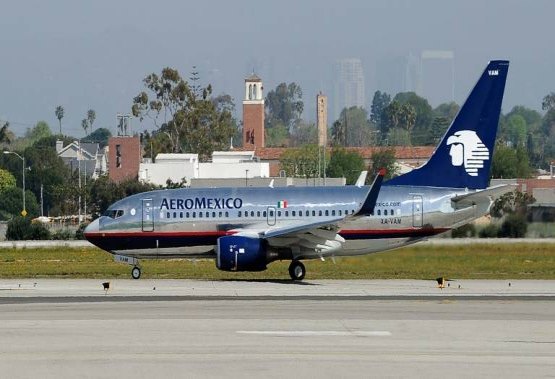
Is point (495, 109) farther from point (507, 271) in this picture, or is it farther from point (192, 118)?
point (192, 118)

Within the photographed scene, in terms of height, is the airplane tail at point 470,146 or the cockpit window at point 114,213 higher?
the airplane tail at point 470,146

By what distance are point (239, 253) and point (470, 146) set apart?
927 centimetres

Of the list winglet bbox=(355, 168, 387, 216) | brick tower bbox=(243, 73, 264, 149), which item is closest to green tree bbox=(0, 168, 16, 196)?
brick tower bbox=(243, 73, 264, 149)

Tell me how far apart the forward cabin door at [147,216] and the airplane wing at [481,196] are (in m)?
10.3

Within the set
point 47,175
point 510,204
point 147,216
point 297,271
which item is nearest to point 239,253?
point 297,271

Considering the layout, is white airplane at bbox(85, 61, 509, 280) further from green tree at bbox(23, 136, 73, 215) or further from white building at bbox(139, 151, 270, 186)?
green tree at bbox(23, 136, 73, 215)

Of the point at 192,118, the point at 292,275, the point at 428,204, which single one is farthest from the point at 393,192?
the point at 192,118

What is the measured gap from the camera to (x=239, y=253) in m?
40.9

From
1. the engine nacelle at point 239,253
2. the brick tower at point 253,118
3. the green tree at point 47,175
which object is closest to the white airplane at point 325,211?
the engine nacelle at point 239,253

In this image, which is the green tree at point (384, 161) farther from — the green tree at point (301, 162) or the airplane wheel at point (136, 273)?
Result: the airplane wheel at point (136, 273)

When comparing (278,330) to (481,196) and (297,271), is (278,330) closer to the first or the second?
(297,271)

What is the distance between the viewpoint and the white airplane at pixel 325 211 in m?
42.4

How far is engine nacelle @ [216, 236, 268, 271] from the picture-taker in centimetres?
4084

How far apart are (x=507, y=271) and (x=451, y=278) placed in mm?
3629
